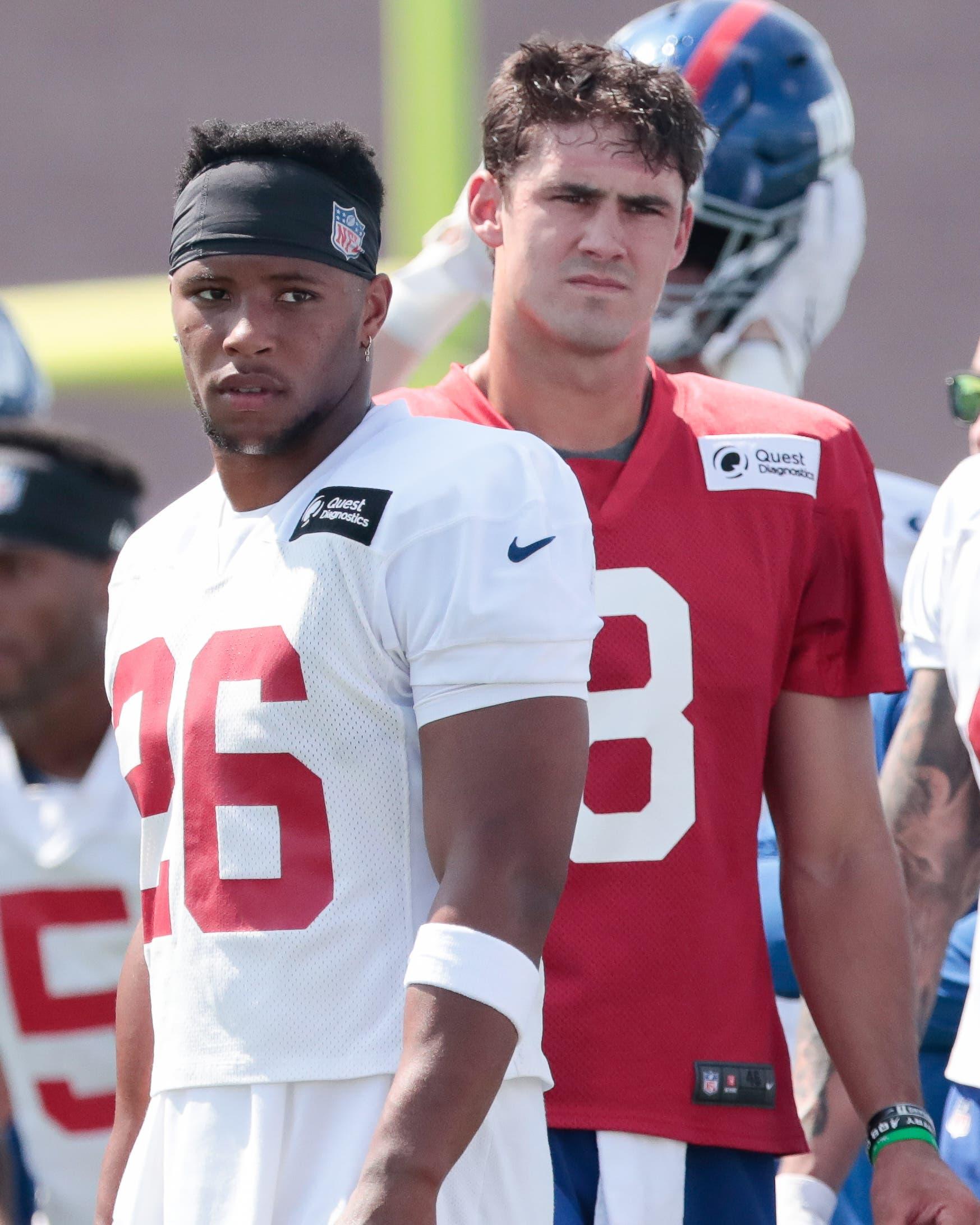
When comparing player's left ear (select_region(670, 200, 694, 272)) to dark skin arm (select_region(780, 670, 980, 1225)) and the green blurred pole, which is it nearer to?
dark skin arm (select_region(780, 670, 980, 1225))

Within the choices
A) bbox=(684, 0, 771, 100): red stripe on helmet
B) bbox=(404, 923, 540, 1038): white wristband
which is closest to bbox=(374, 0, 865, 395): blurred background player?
bbox=(684, 0, 771, 100): red stripe on helmet

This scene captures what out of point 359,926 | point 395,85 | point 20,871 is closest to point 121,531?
point 20,871

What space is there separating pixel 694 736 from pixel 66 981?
1616 mm

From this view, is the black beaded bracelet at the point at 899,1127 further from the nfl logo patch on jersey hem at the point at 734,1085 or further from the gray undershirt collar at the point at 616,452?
the gray undershirt collar at the point at 616,452

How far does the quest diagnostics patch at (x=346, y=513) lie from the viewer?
1.98 meters

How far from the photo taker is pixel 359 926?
193cm

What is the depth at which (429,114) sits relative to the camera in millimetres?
9539

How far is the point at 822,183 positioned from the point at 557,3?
28.3 feet

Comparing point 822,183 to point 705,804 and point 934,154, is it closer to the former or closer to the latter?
point 705,804

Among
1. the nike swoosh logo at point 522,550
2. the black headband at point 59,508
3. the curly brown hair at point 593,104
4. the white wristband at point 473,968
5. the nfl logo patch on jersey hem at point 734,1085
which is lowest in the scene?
the nfl logo patch on jersey hem at point 734,1085

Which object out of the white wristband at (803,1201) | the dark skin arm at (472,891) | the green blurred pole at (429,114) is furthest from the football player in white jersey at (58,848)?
the green blurred pole at (429,114)

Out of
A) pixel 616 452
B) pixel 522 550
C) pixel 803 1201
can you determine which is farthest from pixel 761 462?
pixel 803 1201

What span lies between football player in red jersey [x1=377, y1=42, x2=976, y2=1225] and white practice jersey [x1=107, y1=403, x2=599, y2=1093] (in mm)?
473

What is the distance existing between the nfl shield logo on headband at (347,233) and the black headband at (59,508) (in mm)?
2019
